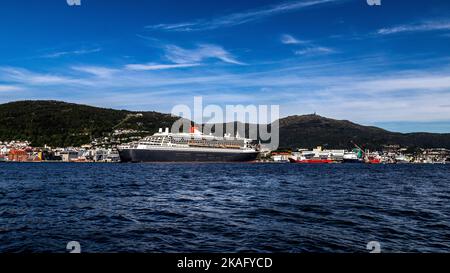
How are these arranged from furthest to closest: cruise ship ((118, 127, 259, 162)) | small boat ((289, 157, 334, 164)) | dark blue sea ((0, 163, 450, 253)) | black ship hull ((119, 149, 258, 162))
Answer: small boat ((289, 157, 334, 164)) < cruise ship ((118, 127, 259, 162)) < black ship hull ((119, 149, 258, 162)) < dark blue sea ((0, 163, 450, 253))

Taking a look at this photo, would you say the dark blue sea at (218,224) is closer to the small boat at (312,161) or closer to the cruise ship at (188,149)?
the cruise ship at (188,149)

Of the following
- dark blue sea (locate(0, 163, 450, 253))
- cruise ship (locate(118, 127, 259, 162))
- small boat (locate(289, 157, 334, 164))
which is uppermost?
cruise ship (locate(118, 127, 259, 162))

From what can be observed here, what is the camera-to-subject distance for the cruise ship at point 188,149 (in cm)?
10425

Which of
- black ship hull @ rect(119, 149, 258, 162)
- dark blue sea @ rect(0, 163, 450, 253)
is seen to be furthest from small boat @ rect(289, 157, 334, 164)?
dark blue sea @ rect(0, 163, 450, 253)

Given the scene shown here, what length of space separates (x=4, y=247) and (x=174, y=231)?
17.1ft

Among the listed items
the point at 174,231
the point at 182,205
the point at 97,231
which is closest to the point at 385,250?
the point at 174,231

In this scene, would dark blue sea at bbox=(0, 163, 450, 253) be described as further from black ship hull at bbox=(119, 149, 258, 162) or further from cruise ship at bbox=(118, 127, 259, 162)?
cruise ship at bbox=(118, 127, 259, 162)

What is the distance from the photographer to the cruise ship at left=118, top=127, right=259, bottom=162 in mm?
104250

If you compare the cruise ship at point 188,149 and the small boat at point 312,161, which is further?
the small boat at point 312,161

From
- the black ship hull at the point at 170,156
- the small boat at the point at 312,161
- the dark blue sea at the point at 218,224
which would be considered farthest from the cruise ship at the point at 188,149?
the dark blue sea at the point at 218,224

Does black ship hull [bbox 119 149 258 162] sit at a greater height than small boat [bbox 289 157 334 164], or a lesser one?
greater

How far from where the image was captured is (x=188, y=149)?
10950cm

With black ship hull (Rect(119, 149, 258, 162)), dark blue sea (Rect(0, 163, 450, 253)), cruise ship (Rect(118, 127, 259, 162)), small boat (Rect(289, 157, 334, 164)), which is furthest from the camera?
small boat (Rect(289, 157, 334, 164))
